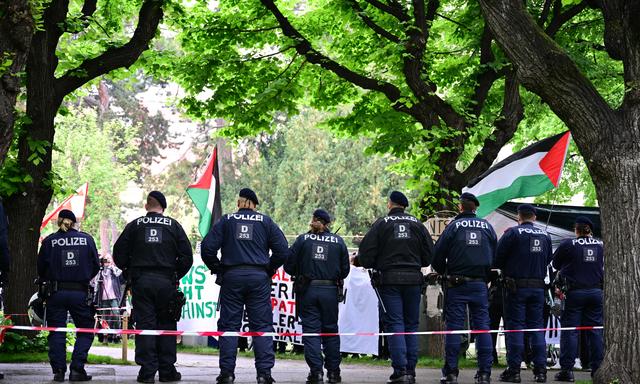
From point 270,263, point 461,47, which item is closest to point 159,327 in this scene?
point 270,263

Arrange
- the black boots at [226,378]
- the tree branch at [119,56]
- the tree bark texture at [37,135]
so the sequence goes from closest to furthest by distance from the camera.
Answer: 1. the black boots at [226,378]
2. the tree bark texture at [37,135]
3. the tree branch at [119,56]

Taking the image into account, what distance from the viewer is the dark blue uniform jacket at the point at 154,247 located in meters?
12.6

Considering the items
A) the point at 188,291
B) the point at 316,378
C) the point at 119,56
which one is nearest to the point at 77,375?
the point at 316,378

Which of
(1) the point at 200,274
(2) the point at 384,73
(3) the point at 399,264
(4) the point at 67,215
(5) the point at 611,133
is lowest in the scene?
(3) the point at 399,264

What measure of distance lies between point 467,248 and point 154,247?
3861 mm

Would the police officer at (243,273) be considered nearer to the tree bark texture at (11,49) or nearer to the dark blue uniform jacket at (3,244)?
the dark blue uniform jacket at (3,244)

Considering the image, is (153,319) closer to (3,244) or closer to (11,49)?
(3,244)

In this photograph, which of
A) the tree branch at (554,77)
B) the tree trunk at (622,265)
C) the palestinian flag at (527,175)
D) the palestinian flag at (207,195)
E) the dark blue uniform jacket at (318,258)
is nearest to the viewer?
the tree trunk at (622,265)

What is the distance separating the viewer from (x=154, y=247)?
12.6 meters

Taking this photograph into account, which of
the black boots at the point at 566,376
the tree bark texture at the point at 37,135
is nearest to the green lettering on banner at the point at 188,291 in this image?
the tree bark texture at the point at 37,135

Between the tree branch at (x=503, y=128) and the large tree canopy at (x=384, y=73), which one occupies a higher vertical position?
the large tree canopy at (x=384, y=73)

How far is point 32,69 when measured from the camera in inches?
637

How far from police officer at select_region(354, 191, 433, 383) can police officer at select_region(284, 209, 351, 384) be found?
35 centimetres

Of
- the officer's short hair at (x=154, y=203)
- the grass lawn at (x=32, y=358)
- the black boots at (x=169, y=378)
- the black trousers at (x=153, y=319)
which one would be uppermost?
the officer's short hair at (x=154, y=203)
